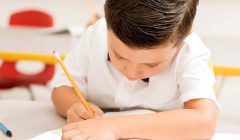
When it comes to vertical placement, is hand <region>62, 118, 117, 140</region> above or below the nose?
below

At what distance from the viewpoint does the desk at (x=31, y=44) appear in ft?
3.85

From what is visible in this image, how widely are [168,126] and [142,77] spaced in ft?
0.31

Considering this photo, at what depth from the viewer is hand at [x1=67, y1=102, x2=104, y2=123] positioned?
73 cm

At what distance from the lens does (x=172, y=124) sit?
2.32 ft

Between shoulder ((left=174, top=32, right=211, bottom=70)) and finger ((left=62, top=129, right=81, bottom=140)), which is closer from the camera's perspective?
finger ((left=62, top=129, right=81, bottom=140))

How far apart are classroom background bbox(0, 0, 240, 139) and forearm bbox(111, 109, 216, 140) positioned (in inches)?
9.5

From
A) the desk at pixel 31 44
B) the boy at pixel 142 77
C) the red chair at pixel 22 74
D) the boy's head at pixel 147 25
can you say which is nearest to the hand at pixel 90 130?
the boy at pixel 142 77

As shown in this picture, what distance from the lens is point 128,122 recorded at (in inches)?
27.3

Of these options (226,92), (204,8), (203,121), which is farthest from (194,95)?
(204,8)

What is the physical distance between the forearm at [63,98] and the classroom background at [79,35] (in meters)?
0.04

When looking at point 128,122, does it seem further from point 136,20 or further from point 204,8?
point 204,8

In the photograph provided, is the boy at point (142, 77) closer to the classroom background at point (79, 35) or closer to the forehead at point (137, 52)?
the forehead at point (137, 52)

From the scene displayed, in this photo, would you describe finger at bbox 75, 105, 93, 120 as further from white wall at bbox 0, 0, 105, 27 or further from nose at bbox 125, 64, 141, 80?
white wall at bbox 0, 0, 105, 27

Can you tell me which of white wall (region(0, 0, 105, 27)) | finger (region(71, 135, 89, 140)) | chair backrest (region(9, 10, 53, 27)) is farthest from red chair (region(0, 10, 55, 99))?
finger (region(71, 135, 89, 140))
